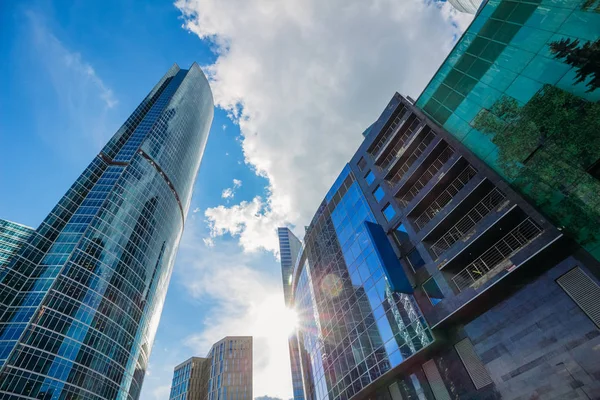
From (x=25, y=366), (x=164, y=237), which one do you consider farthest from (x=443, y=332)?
(x=164, y=237)

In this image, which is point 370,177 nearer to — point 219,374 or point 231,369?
point 231,369

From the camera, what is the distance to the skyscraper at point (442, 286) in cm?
1562

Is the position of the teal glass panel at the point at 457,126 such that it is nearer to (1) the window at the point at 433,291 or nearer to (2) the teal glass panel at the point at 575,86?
(2) the teal glass panel at the point at 575,86

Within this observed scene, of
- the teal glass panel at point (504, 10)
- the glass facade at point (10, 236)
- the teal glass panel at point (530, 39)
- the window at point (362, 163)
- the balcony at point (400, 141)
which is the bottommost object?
the teal glass panel at point (530, 39)

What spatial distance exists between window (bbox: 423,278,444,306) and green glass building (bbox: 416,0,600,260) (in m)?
8.57

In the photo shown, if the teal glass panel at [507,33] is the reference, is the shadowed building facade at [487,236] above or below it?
below

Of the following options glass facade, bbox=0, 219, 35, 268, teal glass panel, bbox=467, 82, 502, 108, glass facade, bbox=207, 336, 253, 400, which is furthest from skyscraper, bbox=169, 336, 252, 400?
teal glass panel, bbox=467, 82, 502, 108

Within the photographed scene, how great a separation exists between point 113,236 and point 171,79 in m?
112

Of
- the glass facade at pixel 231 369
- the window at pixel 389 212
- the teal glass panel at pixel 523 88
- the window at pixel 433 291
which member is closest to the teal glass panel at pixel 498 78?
the teal glass panel at pixel 523 88

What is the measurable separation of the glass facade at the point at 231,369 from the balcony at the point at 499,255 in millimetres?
138333

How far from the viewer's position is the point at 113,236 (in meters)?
78.3

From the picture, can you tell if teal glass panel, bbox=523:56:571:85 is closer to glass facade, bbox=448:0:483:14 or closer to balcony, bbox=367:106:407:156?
balcony, bbox=367:106:407:156

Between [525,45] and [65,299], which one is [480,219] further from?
[65,299]

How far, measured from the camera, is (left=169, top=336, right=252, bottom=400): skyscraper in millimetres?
130750
